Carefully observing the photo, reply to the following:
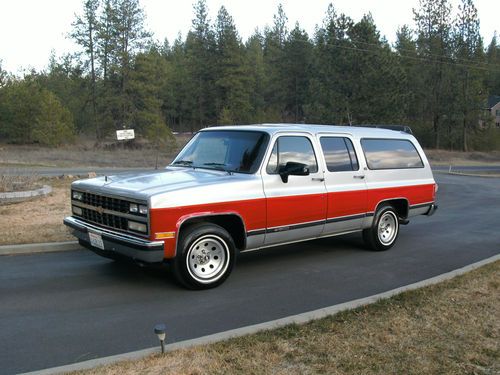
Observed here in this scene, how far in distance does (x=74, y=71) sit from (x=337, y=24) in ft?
99.3

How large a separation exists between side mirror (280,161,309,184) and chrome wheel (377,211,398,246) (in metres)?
2.34

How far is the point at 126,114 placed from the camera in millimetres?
51094

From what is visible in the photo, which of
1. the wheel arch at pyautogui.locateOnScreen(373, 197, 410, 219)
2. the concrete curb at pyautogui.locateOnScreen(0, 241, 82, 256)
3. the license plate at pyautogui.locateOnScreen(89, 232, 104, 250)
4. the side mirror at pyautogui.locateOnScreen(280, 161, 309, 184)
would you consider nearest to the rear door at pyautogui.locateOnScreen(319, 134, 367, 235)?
the side mirror at pyautogui.locateOnScreen(280, 161, 309, 184)

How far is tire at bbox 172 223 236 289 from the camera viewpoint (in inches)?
219

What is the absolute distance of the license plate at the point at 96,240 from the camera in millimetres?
5789

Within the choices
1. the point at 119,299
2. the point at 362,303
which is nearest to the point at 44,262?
the point at 119,299

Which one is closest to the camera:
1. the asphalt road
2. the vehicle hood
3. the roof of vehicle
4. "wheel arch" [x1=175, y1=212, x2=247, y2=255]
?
the asphalt road

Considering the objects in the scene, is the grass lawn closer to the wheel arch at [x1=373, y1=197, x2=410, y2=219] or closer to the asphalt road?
the asphalt road

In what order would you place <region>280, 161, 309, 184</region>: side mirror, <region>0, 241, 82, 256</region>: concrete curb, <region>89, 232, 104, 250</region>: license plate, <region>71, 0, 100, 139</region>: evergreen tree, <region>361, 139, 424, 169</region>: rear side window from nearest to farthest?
<region>89, 232, 104, 250</region>: license plate
<region>280, 161, 309, 184</region>: side mirror
<region>0, 241, 82, 256</region>: concrete curb
<region>361, 139, 424, 169</region>: rear side window
<region>71, 0, 100, 139</region>: evergreen tree

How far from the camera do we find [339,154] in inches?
291

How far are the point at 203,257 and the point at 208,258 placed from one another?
7 centimetres

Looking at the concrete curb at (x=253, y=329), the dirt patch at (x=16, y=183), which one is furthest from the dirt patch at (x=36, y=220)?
the concrete curb at (x=253, y=329)

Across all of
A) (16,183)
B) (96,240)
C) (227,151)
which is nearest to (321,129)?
(227,151)

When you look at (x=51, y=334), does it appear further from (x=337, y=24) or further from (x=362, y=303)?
(x=337, y=24)
